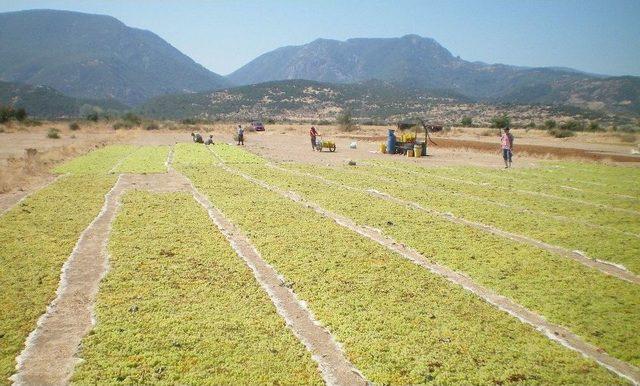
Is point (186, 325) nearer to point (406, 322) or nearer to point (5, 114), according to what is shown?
point (406, 322)

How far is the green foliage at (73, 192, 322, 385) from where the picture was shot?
504 centimetres

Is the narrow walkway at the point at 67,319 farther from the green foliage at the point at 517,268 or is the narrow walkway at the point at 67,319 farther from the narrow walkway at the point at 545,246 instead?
the narrow walkway at the point at 545,246

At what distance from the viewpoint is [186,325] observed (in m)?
6.12

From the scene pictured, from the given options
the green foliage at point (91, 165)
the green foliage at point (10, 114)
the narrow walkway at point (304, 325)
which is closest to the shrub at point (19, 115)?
the green foliage at point (10, 114)

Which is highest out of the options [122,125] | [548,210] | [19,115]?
[19,115]

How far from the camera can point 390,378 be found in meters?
5.01

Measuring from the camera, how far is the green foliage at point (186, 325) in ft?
16.5

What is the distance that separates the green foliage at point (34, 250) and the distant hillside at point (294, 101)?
390 ft

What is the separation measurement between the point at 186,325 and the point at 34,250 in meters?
5.34

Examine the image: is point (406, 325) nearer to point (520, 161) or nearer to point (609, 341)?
point (609, 341)

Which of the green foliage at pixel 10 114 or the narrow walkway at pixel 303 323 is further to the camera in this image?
the green foliage at pixel 10 114

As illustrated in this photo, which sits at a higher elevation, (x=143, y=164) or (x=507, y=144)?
(x=507, y=144)

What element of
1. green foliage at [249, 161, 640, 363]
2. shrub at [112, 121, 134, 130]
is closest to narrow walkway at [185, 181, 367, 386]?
green foliage at [249, 161, 640, 363]

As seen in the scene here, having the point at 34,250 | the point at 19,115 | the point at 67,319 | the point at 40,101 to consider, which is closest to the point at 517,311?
the point at 67,319
